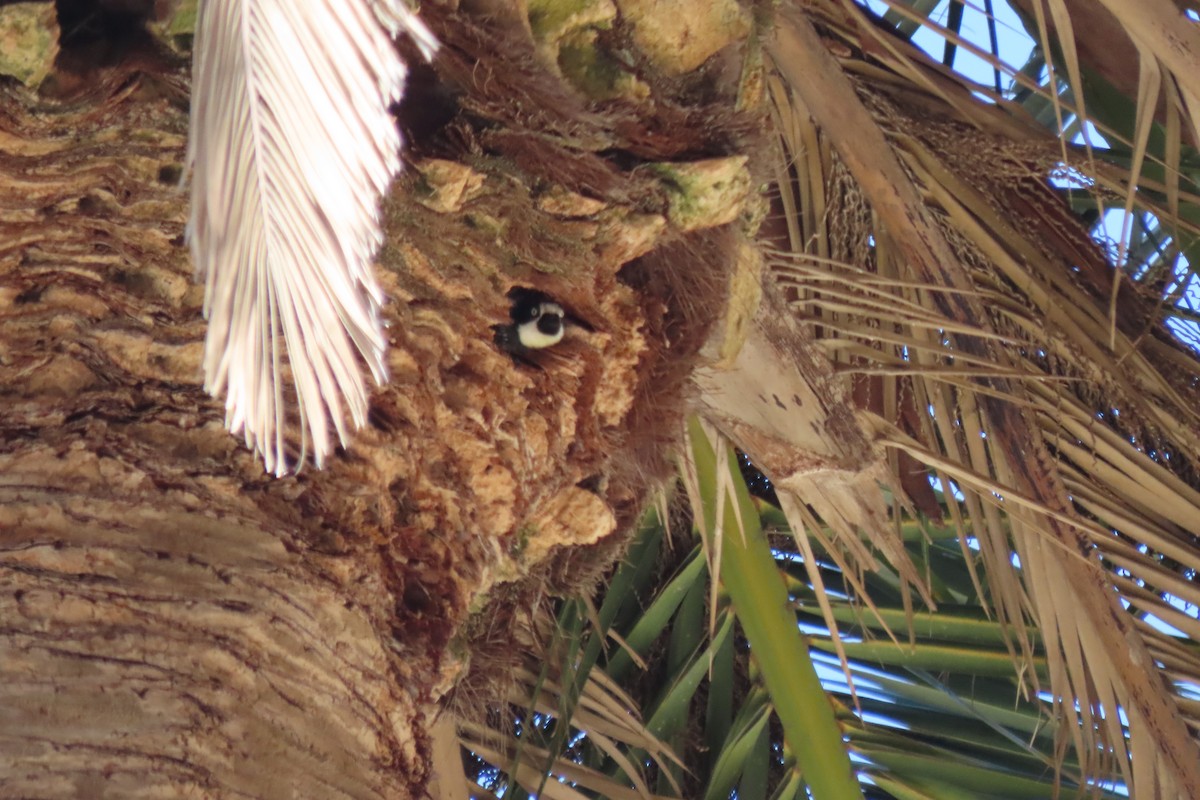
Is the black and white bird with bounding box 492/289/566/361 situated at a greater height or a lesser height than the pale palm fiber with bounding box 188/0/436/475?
greater

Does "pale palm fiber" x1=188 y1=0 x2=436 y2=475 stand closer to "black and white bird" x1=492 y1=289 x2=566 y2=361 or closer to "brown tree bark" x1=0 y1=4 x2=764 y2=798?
"brown tree bark" x1=0 y1=4 x2=764 y2=798

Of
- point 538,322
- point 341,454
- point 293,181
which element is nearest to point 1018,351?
point 538,322

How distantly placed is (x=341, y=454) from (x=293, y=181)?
36 cm

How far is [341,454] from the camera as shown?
3.20 ft

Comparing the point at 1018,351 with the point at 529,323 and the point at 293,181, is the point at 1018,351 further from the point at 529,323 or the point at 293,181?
the point at 293,181

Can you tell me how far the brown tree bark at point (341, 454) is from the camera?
31.3 inches

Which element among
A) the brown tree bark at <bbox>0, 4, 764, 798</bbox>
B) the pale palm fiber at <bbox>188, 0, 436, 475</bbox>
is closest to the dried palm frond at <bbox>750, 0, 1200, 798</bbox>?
the brown tree bark at <bbox>0, 4, 764, 798</bbox>

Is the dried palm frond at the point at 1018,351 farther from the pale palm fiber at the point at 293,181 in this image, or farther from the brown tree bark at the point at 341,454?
the pale palm fiber at the point at 293,181

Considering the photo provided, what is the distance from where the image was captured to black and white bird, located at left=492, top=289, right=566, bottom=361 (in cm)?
105

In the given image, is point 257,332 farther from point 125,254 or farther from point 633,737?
point 633,737

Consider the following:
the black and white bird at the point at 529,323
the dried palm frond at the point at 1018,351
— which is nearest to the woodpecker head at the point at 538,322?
the black and white bird at the point at 529,323

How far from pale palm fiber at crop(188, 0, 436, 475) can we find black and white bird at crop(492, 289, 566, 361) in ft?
1.15

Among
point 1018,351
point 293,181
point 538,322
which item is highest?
point 1018,351

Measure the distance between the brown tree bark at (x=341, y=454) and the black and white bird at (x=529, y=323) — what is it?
0.02m
